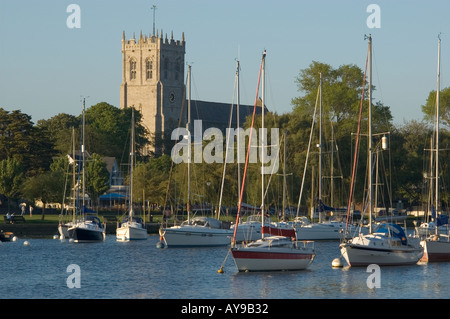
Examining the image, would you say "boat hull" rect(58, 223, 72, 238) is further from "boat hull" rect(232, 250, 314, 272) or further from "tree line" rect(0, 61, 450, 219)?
"boat hull" rect(232, 250, 314, 272)

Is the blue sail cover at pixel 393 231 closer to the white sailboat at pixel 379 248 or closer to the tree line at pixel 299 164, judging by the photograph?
the white sailboat at pixel 379 248

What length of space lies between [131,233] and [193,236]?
11116 mm

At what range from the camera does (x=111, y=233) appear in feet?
294

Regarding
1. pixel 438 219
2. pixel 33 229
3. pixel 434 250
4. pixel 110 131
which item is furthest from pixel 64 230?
pixel 110 131

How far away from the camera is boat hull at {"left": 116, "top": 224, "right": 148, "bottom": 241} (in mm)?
77044

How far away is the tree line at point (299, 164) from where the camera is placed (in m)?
86.1

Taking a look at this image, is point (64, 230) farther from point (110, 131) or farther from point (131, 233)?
point (110, 131)

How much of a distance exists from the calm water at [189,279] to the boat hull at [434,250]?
72cm

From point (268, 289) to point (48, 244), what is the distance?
34.0m

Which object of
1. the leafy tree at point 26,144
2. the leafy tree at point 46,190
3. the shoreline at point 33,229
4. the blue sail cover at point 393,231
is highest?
the leafy tree at point 26,144

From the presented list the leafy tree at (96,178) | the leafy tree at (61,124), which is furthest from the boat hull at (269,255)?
the leafy tree at (61,124)

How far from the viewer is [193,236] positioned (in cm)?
6725
